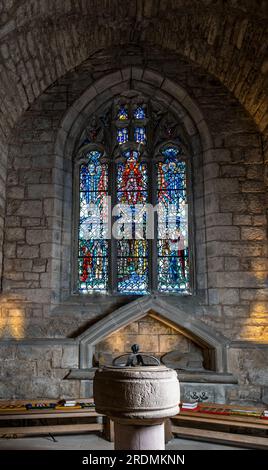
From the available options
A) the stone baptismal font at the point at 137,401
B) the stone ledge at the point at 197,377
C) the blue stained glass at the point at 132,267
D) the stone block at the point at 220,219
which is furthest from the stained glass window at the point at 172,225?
the stone baptismal font at the point at 137,401

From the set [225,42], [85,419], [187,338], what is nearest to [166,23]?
[225,42]

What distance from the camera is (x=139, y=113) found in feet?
21.2

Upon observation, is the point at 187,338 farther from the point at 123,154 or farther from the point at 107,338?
the point at 123,154

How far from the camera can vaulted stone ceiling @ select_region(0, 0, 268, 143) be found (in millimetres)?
5246

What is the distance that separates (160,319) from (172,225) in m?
1.36

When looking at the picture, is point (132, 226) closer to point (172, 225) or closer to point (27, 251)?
point (172, 225)

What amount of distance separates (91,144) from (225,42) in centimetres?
231

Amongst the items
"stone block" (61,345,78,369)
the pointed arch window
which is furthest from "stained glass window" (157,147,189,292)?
"stone block" (61,345,78,369)

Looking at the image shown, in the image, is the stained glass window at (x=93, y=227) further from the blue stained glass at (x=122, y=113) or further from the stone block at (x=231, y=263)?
the stone block at (x=231, y=263)

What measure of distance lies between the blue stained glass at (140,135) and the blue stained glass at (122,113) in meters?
0.24

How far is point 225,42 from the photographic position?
5742 mm

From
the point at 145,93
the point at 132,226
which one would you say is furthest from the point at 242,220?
the point at 145,93

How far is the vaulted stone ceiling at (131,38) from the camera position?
525 centimetres

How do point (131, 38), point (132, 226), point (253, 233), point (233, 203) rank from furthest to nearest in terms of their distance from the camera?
point (131, 38) → point (132, 226) → point (233, 203) → point (253, 233)
